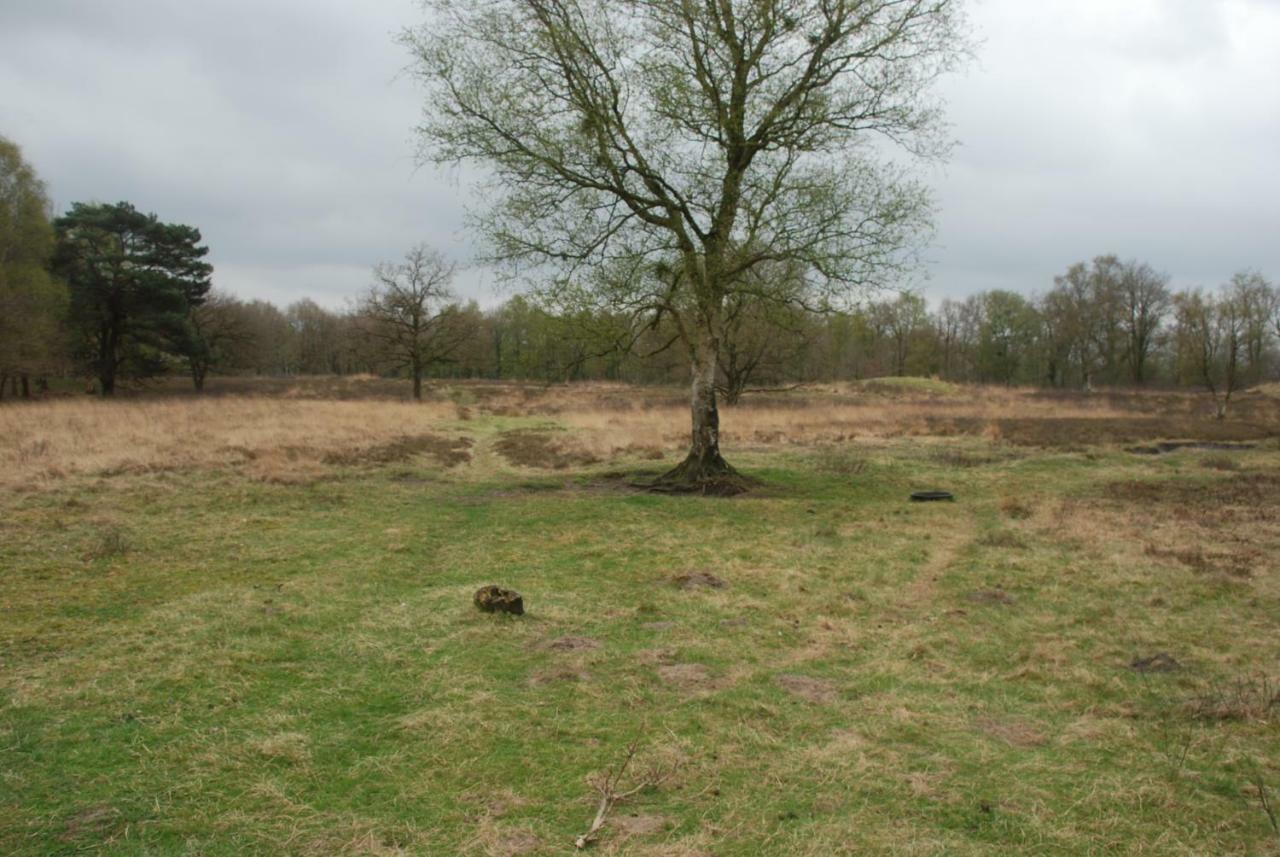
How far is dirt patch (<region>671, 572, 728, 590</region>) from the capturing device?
27.8ft

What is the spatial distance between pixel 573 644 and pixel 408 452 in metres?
15.2

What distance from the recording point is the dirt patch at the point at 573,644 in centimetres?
638

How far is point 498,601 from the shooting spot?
7.12 metres

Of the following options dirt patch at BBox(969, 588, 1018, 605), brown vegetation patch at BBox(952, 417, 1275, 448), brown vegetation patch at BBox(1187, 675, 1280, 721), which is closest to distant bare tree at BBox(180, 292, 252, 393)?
brown vegetation patch at BBox(952, 417, 1275, 448)

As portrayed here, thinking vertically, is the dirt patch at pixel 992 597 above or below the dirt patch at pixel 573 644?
below

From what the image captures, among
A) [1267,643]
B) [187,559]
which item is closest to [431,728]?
[187,559]

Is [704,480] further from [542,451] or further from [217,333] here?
[217,333]

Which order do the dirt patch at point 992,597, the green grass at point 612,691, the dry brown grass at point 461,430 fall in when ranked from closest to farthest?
the green grass at point 612,691
the dirt patch at point 992,597
the dry brown grass at point 461,430

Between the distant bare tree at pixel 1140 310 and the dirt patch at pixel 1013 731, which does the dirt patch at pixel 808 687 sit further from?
the distant bare tree at pixel 1140 310

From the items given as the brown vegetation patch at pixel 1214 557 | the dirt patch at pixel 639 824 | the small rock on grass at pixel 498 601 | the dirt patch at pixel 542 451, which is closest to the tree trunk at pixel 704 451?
the dirt patch at pixel 542 451

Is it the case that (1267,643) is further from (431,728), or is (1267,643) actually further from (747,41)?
(747,41)

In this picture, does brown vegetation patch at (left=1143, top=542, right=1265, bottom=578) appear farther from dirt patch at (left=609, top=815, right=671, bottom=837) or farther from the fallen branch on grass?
dirt patch at (left=609, top=815, right=671, bottom=837)

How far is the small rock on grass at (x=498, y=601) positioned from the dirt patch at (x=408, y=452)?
11863mm

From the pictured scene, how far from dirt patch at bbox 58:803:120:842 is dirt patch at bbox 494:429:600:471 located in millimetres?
15624
